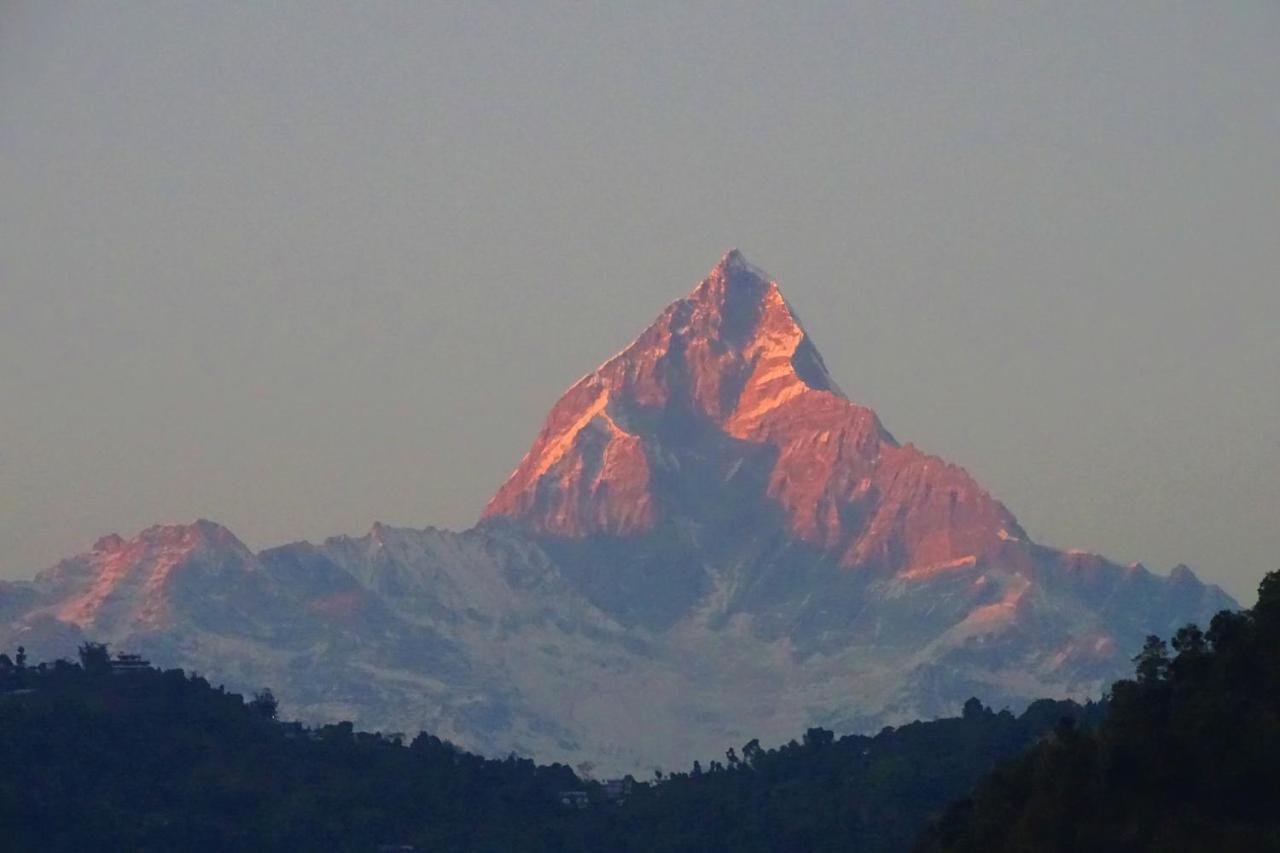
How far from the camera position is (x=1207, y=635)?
147000 mm

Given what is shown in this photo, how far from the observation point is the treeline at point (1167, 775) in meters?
126

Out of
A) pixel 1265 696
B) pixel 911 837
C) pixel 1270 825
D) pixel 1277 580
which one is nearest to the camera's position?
pixel 1270 825

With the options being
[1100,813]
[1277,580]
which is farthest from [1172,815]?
[1277,580]

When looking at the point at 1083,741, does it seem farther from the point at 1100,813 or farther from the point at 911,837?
the point at 911,837

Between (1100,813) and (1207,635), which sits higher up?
(1207,635)

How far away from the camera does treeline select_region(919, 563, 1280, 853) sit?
412 ft

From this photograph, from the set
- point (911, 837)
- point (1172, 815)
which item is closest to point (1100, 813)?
point (1172, 815)

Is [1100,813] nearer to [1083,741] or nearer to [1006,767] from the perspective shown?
[1083,741]

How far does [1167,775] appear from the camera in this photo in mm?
129375

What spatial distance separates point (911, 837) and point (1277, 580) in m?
58.6

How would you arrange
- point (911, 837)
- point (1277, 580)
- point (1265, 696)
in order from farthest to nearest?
→ point (911, 837) < point (1277, 580) < point (1265, 696)

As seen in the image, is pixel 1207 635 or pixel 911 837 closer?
pixel 1207 635

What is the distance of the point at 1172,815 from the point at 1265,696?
9.01m

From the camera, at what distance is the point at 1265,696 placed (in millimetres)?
133500
